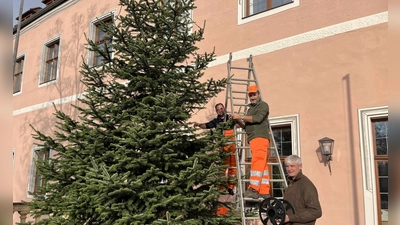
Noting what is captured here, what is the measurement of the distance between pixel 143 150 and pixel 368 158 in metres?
3.65

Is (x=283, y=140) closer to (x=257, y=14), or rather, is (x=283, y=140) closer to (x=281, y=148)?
(x=281, y=148)

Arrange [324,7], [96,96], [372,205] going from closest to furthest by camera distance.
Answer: [96,96], [372,205], [324,7]

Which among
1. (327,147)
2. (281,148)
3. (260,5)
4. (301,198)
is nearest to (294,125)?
(281,148)

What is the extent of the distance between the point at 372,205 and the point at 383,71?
2159 mm

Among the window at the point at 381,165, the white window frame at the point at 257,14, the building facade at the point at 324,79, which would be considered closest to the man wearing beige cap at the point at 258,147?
the building facade at the point at 324,79

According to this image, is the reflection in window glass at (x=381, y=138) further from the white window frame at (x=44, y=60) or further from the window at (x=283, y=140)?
the white window frame at (x=44, y=60)

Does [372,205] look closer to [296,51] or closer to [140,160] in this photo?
[296,51]

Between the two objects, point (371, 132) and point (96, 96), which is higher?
point (96, 96)

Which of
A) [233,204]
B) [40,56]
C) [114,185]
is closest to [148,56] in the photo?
[114,185]

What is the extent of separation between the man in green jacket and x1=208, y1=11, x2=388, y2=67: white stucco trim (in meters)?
3.60

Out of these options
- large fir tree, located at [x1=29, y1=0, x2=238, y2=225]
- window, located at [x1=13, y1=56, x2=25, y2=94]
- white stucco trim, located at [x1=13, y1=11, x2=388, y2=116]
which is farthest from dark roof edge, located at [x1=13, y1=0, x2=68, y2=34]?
large fir tree, located at [x1=29, y1=0, x2=238, y2=225]

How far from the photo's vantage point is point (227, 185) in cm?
514

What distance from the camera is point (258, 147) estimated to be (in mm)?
4645

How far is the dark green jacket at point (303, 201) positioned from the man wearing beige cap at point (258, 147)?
88cm
